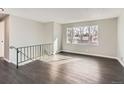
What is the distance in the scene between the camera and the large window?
6.29m

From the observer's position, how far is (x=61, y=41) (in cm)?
788

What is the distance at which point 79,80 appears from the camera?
110 inches

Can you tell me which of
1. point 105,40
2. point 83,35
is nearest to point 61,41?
point 83,35

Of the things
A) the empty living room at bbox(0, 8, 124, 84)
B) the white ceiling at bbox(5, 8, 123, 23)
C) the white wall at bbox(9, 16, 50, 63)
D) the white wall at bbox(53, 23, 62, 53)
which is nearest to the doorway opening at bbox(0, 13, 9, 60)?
the empty living room at bbox(0, 8, 124, 84)

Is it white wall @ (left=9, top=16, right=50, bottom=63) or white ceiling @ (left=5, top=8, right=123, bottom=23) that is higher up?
white ceiling @ (left=5, top=8, right=123, bottom=23)

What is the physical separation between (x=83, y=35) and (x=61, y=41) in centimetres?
168

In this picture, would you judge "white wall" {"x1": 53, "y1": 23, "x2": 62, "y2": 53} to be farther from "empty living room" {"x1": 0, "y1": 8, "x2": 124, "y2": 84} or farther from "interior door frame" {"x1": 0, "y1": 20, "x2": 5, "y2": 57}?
"interior door frame" {"x1": 0, "y1": 20, "x2": 5, "y2": 57}

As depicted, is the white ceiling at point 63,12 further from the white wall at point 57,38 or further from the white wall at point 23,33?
the white wall at point 57,38

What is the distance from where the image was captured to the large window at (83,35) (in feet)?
20.6

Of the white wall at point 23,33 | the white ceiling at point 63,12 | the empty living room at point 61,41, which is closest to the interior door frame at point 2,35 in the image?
the empty living room at point 61,41

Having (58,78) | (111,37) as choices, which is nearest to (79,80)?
(58,78)
